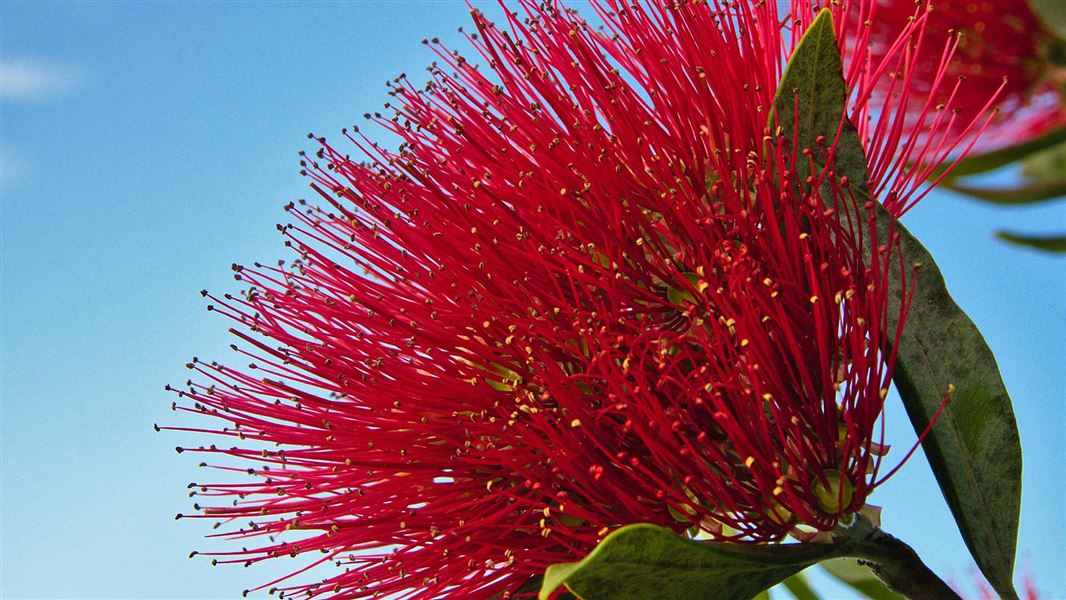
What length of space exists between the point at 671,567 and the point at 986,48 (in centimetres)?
165

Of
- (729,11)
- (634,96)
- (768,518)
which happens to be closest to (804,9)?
(729,11)

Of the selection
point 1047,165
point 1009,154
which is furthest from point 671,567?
point 1047,165

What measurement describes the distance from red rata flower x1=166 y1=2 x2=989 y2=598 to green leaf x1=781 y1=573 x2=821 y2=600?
2.26ft

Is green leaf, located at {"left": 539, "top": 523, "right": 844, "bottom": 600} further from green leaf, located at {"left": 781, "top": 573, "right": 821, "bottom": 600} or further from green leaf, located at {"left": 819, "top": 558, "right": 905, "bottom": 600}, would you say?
green leaf, located at {"left": 781, "top": 573, "right": 821, "bottom": 600}

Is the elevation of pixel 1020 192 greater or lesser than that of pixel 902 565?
greater

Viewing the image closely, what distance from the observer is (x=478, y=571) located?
1123mm

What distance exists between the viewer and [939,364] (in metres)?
1.08

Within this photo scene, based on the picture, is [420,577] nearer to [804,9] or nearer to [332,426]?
[332,426]

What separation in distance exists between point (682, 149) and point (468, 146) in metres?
0.26

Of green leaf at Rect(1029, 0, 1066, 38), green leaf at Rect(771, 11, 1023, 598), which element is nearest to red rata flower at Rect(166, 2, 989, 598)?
green leaf at Rect(771, 11, 1023, 598)

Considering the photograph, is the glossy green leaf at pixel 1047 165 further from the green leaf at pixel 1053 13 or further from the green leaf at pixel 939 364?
the green leaf at pixel 939 364

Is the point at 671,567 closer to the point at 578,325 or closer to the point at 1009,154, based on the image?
the point at 578,325

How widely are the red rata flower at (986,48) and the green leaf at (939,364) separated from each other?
3.69 ft

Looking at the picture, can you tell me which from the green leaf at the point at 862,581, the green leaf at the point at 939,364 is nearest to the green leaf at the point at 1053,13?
the green leaf at the point at 939,364
